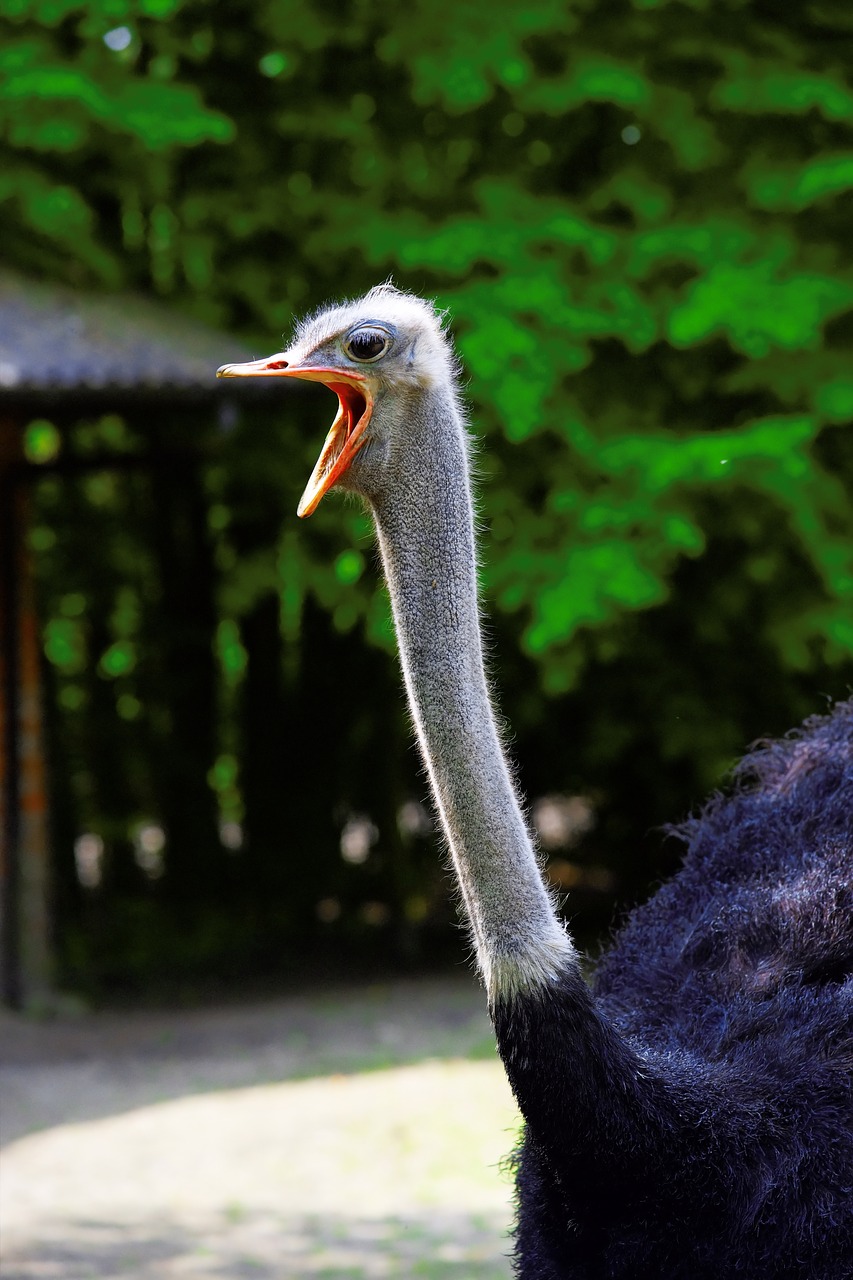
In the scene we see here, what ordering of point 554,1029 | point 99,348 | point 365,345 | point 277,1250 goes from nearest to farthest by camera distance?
point 554,1029
point 365,345
point 277,1250
point 99,348

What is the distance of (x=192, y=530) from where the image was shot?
10617mm

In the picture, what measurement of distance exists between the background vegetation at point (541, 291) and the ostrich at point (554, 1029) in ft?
13.1

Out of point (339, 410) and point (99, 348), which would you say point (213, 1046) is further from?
point (339, 410)

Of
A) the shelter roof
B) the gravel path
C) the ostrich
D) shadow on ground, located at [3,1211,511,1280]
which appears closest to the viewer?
the ostrich

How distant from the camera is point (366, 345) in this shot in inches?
99.7

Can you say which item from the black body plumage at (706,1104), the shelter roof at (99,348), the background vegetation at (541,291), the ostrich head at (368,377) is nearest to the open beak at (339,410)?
the ostrich head at (368,377)

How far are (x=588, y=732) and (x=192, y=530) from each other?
2.62 meters

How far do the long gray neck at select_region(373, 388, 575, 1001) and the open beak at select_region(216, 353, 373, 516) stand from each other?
68 millimetres

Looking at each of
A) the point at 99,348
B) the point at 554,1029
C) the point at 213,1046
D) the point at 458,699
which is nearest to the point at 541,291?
the point at 99,348

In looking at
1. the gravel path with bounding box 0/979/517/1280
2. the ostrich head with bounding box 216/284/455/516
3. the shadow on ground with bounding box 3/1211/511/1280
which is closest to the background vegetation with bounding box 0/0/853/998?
the gravel path with bounding box 0/979/517/1280

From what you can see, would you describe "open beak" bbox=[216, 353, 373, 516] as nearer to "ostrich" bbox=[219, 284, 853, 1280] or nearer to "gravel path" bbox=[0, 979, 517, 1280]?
"ostrich" bbox=[219, 284, 853, 1280]

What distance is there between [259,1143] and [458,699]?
4224mm

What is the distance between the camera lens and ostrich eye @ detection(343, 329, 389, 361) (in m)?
2.53

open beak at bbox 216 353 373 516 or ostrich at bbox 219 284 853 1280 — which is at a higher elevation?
open beak at bbox 216 353 373 516
